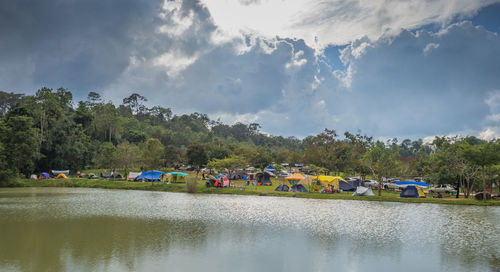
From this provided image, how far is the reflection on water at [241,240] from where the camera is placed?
12242 millimetres

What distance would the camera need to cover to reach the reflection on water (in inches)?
482

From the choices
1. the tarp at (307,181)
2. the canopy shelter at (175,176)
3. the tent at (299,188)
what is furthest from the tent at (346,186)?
the canopy shelter at (175,176)

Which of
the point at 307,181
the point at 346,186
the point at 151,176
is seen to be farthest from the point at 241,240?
the point at 151,176

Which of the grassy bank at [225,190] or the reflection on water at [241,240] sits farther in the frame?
the grassy bank at [225,190]

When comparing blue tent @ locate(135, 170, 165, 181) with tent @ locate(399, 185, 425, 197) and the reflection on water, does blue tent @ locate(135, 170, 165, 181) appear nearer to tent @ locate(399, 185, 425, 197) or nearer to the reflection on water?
the reflection on water

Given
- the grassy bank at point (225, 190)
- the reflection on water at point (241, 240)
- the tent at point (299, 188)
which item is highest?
the tent at point (299, 188)

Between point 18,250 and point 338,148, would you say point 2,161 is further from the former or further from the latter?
point 338,148

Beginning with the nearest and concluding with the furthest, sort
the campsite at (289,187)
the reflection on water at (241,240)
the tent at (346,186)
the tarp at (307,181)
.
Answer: the reflection on water at (241,240) < the campsite at (289,187) < the tarp at (307,181) < the tent at (346,186)

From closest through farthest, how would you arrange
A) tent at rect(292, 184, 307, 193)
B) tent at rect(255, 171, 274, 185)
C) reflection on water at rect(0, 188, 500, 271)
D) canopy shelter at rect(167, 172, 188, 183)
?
reflection on water at rect(0, 188, 500, 271) < tent at rect(292, 184, 307, 193) < canopy shelter at rect(167, 172, 188, 183) < tent at rect(255, 171, 274, 185)

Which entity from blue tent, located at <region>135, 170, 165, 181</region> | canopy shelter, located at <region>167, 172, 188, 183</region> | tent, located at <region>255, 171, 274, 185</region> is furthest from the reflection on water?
tent, located at <region>255, 171, 274, 185</region>

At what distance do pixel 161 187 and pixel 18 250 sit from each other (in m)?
29.7

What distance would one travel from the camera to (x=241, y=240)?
620 inches

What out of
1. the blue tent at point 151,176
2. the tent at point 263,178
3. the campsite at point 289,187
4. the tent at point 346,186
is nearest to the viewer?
the campsite at point 289,187

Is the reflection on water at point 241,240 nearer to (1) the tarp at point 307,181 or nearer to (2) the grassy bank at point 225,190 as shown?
(2) the grassy bank at point 225,190
